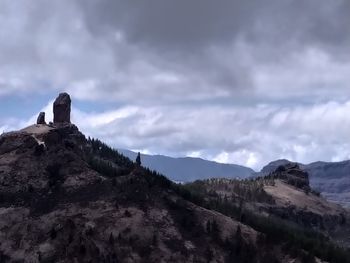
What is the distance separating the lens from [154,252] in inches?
7859

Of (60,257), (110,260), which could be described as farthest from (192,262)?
(60,257)

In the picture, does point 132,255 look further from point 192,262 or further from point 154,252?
point 192,262

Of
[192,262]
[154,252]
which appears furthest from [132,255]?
[192,262]

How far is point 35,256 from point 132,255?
31.1m

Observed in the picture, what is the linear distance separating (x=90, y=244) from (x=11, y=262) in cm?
2631

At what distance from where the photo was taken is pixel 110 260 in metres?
195

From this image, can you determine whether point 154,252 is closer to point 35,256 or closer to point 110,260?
point 110,260

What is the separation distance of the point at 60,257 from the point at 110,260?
15.7 metres

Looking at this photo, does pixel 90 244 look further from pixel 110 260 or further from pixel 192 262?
pixel 192 262

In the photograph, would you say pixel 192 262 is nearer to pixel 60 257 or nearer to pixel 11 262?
pixel 60 257

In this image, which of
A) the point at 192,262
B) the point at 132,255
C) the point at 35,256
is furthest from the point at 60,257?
the point at 192,262

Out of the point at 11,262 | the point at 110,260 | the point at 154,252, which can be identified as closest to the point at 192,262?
the point at 154,252

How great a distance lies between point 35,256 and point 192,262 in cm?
5046

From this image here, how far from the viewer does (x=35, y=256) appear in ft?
649
